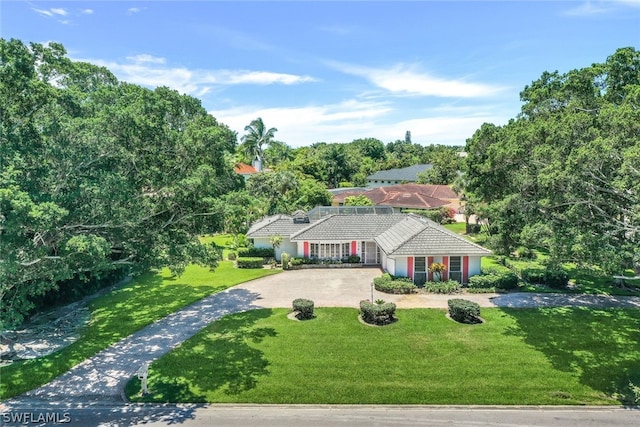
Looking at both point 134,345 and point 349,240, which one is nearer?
point 134,345

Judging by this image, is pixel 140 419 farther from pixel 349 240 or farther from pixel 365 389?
pixel 349 240

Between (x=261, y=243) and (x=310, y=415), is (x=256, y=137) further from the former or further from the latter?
(x=310, y=415)

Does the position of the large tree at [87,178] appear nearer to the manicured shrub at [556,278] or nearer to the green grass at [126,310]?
the green grass at [126,310]

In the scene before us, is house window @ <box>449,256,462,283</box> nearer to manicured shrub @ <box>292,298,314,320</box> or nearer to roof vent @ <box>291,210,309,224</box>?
manicured shrub @ <box>292,298,314,320</box>

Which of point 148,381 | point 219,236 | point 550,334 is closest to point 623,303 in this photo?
point 550,334

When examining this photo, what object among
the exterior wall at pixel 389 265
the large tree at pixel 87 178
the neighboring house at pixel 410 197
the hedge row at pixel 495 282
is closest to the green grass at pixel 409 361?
the hedge row at pixel 495 282

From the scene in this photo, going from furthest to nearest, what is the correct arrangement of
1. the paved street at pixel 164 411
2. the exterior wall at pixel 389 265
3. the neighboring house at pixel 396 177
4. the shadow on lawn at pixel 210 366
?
the neighboring house at pixel 396 177 < the exterior wall at pixel 389 265 < the shadow on lawn at pixel 210 366 < the paved street at pixel 164 411
